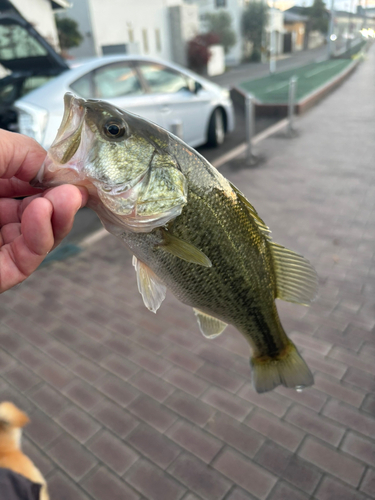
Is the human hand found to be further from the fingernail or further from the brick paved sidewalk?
the brick paved sidewalk

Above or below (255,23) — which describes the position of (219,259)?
above

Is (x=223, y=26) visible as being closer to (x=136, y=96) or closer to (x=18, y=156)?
(x=136, y=96)

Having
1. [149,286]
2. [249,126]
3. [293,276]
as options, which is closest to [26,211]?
[149,286]

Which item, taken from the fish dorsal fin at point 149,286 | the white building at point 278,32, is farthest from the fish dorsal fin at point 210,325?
the white building at point 278,32

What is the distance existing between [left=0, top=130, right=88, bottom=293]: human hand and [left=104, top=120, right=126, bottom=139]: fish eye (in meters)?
0.20

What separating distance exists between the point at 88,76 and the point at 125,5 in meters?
27.7

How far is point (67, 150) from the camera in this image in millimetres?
1232

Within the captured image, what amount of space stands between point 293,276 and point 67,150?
0.87 meters

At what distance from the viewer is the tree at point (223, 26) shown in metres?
41.1

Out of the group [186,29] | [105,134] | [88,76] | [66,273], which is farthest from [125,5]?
[105,134]

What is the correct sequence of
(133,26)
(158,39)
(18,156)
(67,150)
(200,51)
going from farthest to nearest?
(200,51) → (158,39) → (133,26) → (18,156) → (67,150)

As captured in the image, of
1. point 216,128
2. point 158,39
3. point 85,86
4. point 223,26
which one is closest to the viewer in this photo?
point 85,86

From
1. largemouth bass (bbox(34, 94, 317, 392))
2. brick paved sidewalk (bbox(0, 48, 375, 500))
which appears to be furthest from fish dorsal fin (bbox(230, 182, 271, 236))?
brick paved sidewalk (bbox(0, 48, 375, 500))

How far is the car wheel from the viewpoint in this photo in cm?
868
